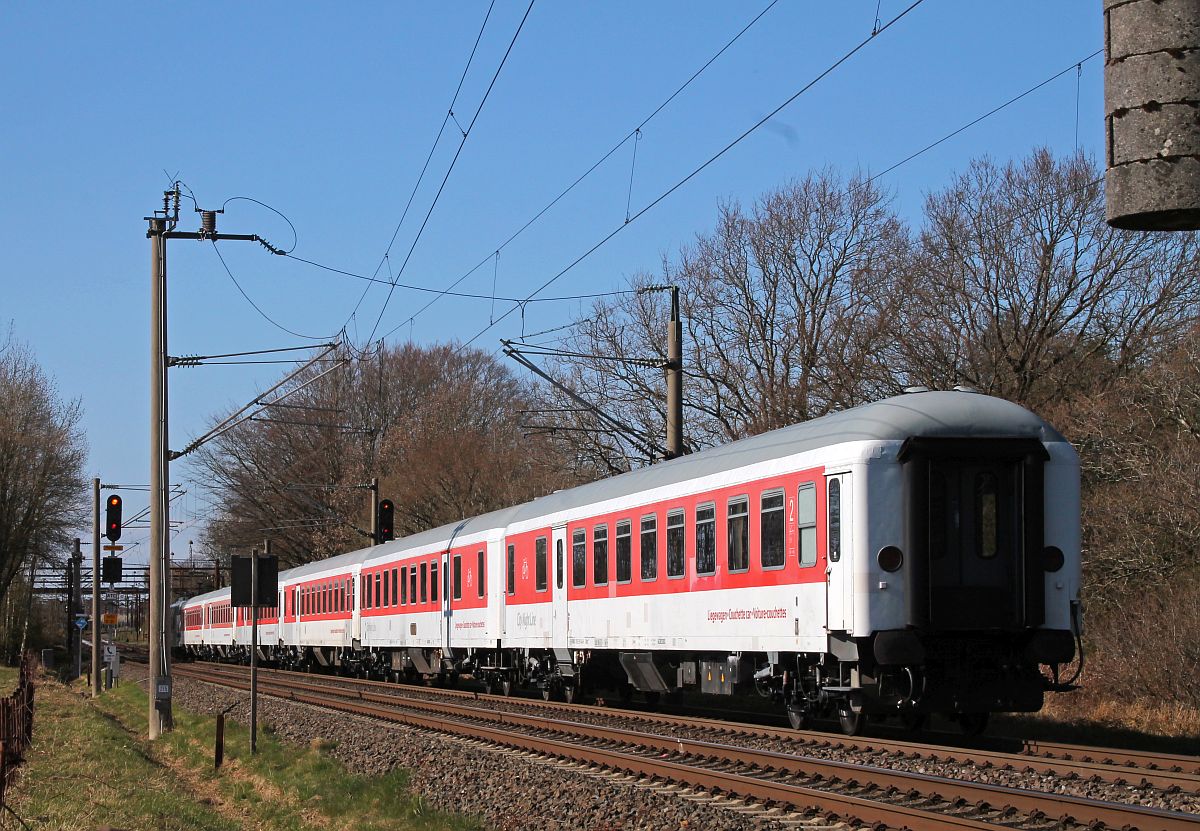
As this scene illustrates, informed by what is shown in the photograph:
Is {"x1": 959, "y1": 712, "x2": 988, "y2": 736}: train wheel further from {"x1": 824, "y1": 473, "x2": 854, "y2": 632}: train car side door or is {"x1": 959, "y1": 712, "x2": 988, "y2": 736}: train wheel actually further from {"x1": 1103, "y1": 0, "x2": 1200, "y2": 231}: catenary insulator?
{"x1": 1103, "y1": 0, "x2": 1200, "y2": 231}: catenary insulator

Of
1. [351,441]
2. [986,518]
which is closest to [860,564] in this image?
[986,518]

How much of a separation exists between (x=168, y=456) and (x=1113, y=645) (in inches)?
564

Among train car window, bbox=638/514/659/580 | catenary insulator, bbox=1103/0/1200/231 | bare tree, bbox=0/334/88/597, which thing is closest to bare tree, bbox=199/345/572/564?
bare tree, bbox=0/334/88/597

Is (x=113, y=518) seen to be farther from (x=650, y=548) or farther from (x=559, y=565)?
(x=650, y=548)

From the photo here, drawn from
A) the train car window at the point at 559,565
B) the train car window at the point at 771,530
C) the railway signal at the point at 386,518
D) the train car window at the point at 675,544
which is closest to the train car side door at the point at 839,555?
the train car window at the point at 771,530

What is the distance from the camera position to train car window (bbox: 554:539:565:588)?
21.7 meters

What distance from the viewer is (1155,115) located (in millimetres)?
3703

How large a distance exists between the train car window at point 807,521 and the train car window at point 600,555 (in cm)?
576

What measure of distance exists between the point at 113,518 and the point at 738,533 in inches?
596

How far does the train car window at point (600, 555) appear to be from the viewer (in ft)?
65.2

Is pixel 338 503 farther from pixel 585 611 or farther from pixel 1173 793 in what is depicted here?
pixel 1173 793

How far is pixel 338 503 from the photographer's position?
64.4 meters

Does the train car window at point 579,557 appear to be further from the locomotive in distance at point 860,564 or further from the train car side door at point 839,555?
the train car side door at point 839,555

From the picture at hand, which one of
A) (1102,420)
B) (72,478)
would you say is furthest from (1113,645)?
(72,478)
